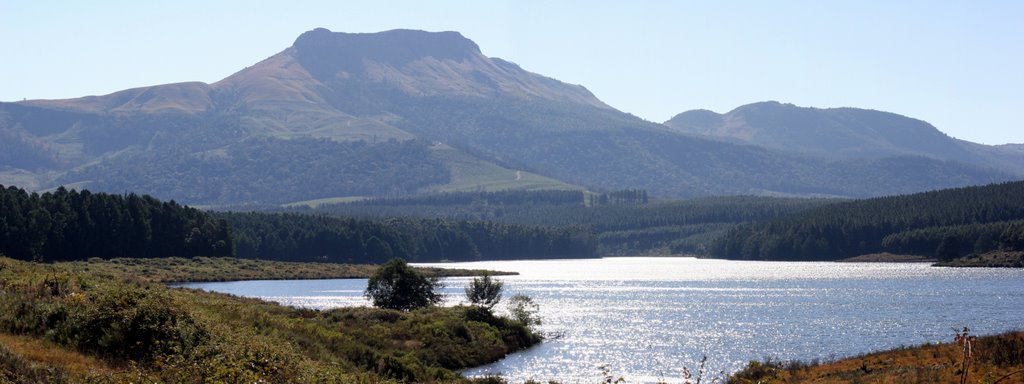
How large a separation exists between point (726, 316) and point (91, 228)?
10827 cm

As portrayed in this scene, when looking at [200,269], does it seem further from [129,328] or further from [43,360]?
[43,360]

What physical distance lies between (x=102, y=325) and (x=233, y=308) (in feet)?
58.8

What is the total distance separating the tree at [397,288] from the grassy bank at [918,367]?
47899mm

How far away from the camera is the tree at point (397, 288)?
9869 centimetres

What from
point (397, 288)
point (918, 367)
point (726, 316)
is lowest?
point (726, 316)

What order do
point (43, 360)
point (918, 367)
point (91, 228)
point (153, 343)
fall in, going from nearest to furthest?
point (43, 360)
point (153, 343)
point (918, 367)
point (91, 228)

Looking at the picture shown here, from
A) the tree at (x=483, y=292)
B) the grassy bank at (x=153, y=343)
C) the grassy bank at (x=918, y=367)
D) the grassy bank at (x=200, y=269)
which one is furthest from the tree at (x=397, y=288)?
the grassy bank at (x=200, y=269)

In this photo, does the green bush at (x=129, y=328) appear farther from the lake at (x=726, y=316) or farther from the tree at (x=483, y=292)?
the tree at (x=483, y=292)

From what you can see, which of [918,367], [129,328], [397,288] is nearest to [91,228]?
[397,288]

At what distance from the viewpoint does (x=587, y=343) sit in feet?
274

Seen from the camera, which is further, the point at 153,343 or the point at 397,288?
the point at 397,288

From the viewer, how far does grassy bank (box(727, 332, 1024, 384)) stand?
40.6 meters

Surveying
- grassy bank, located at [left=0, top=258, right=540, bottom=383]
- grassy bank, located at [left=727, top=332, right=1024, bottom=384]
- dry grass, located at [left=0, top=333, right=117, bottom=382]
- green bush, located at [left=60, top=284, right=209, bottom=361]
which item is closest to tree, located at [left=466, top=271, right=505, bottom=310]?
grassy bank, located at [left=0, top=258, right=540, bottom=383]

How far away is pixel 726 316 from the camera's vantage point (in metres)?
107
